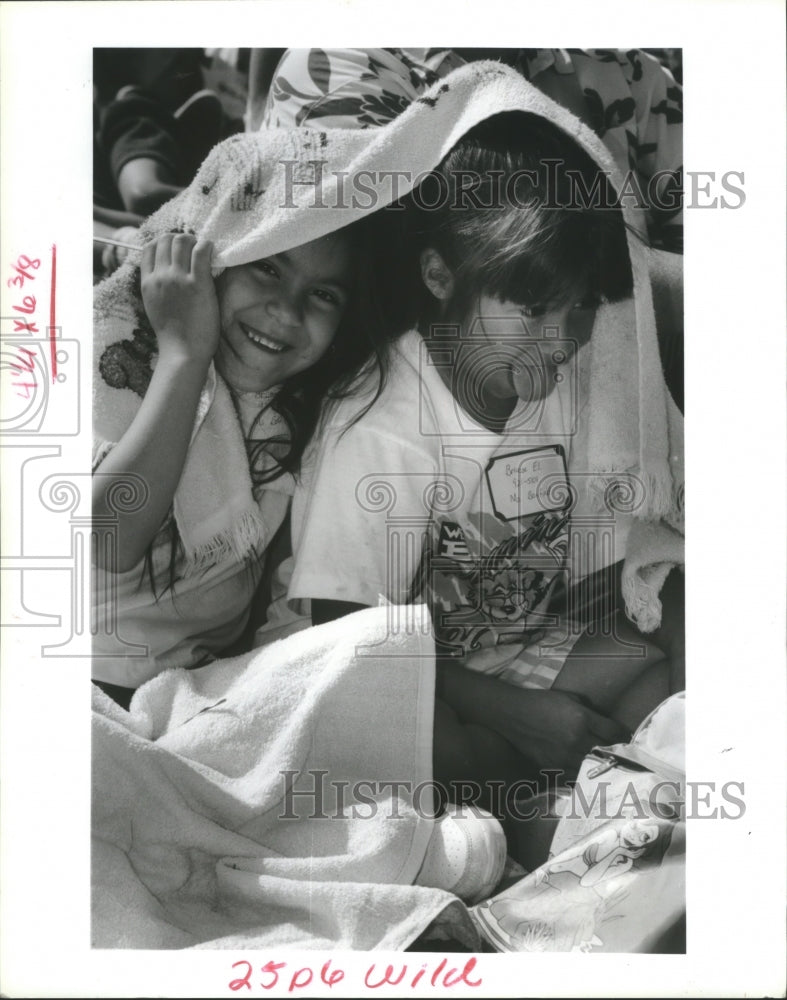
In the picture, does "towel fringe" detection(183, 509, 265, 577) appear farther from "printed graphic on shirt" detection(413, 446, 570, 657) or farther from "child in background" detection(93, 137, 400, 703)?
"printed graphic on shirt" detection(413, 446, 570, 657)

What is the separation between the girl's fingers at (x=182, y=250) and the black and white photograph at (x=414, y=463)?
0.05 feet

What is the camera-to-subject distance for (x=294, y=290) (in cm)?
138

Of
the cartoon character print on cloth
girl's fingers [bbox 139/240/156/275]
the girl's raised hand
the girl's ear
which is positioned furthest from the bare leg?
girl's fingers [bbox 139/240/156/275]

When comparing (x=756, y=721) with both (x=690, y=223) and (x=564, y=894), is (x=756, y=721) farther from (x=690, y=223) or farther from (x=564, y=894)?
(x=690, y=223)

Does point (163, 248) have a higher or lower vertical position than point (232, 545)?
higher

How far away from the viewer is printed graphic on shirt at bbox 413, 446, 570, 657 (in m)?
1.37

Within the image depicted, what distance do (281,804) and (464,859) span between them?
0.24 meters

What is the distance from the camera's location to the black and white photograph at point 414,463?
135 cm

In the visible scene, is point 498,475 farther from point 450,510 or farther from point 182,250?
point 182,250

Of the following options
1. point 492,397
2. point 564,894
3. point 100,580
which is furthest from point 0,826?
point 492,397

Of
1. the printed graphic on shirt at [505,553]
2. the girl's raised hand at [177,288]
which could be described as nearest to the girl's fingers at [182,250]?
the girl's raised hand at [177,288]

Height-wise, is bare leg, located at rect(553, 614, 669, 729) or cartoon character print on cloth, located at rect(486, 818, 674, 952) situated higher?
bare leg, located at rect(553, 614, 669, 729)

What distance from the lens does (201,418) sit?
138 cm
